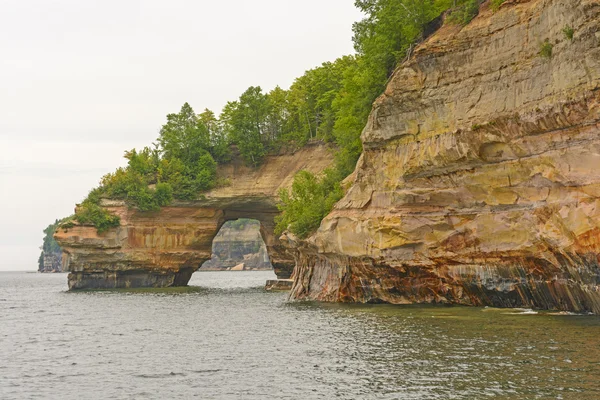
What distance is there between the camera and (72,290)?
7550cm

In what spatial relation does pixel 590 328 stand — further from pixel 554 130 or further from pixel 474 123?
pixel 474 123

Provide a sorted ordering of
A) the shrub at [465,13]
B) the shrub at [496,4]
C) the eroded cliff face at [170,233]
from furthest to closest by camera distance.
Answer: the eroded cliff face at [170,233] < the shrub at [465,13] < the shrub at [496,4]

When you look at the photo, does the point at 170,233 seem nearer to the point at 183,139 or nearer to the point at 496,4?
the point at 183,139

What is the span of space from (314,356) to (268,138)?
59499 mm

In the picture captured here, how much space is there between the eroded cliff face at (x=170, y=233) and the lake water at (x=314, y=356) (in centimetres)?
3277

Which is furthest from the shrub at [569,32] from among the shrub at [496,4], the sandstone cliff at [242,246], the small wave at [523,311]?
the sandstone cliff at [242,246]

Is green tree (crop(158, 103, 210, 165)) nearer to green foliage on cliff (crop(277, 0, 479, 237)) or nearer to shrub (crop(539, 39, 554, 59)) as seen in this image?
green foliage on cliff (crop(277, 0, 479, 237))

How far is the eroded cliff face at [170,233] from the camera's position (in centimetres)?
7275

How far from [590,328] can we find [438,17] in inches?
1007

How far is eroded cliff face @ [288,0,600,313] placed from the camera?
97.1 feet

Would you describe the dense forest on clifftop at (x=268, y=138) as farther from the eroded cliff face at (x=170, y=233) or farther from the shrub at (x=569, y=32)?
the shrub at (x=569, y=32)

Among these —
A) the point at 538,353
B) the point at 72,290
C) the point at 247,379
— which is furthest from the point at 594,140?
the point at 72,290

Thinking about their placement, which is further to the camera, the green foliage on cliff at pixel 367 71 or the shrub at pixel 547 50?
the green foliage on cliff at pixel 367 71

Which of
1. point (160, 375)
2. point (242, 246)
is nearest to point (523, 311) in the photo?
point (160, 375)
